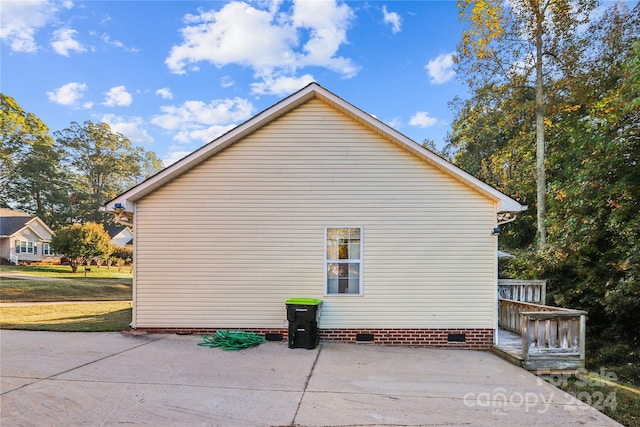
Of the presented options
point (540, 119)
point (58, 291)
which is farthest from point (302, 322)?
point (58, 291)

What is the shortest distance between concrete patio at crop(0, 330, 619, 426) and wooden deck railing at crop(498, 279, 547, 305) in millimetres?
A: 2259

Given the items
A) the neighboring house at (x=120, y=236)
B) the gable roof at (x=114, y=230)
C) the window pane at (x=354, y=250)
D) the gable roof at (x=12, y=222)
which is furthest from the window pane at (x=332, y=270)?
the gable roof at (x=114, y=230)

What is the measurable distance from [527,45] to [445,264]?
32.2 feet

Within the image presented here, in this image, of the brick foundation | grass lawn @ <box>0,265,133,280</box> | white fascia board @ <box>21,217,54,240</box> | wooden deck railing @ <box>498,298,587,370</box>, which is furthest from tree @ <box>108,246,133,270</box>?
wooden deck railing @ <box>498,298,587,370</box>

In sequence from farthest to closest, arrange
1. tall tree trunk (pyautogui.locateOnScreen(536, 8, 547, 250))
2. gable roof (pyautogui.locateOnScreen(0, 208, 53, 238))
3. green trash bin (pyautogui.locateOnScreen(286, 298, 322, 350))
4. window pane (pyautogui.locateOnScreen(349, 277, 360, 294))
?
gable roof (pyautogui.locateOnScreen(0, 208, 53, 238)) → tall tree trunk (pyautogui.locateOnScreen(536, 8, 547, 250)) → window pane (pyautogui.locateOnScreen(349, 277, 360, 294)) → green trash bin (pyautogui.locateOnScreen(286, 298, 322, 350))

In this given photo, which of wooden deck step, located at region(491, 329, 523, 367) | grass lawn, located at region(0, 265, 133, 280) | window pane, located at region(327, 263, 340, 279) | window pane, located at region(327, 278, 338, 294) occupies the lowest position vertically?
grass lawn, located at region(0, 265, 133, 280)

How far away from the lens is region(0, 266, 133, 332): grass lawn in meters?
8.69

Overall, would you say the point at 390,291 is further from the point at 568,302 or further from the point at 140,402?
the point at 568,302

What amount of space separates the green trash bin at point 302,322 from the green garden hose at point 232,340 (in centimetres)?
80

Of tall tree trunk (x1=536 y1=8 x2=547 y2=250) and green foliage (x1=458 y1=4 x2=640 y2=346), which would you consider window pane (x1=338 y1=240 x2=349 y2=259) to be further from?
tall tree trunk (x1=536 y1=8 x2=547 y2=250)

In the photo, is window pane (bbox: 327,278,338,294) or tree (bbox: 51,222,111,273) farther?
tree (bbox: 51,222,111,273)

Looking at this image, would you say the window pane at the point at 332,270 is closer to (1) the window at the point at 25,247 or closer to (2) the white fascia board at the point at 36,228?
(2) the white fascia board at the point at 36,228

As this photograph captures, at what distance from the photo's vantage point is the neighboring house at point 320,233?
7145 mm

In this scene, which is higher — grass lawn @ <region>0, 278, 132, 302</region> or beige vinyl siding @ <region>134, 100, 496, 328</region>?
beige vinyl siding @ <region>134, 100, 496, 328</region>
